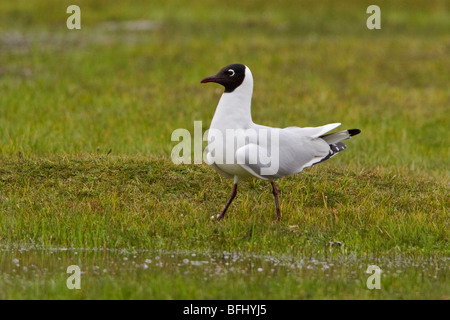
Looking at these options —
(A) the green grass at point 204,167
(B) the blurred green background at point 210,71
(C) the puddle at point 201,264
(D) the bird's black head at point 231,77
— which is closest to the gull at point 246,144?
(D) the bird's black head at point 231,77

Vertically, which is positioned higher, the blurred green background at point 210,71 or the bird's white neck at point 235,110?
the blurred green background at point 210,71

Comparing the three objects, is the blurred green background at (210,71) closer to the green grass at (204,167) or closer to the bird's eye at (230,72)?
the green grass at (204,167)

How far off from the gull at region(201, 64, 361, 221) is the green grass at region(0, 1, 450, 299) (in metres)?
0.58

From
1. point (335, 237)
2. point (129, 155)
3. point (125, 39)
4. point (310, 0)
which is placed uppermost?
point (310, 0)

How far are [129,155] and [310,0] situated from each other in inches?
748

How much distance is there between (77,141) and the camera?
40.0 feet

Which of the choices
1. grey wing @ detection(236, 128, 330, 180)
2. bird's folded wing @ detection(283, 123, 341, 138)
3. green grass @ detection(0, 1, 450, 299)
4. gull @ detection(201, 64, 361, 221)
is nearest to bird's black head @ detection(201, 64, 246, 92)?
gull @ detection(201, 64, 361, 221)

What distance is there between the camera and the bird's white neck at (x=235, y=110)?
8383mm

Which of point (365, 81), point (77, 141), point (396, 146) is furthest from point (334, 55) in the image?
point (77, 141)

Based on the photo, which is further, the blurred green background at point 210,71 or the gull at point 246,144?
the blurred green background at point 210,71

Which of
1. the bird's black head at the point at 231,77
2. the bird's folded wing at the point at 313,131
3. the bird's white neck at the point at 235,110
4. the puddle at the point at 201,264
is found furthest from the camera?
the bird's folded wing at the point at 313,131

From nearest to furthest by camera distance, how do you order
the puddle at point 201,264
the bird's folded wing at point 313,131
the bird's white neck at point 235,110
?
the puddle at point 201,264
the bird's white neck at point 235,110
the bird's folded wing at point 313,131

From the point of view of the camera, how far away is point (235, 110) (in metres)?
8.45

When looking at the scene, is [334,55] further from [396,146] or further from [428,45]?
[396,146]
